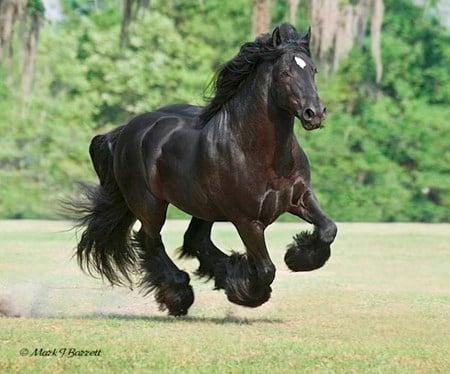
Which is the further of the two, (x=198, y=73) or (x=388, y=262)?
(x=198, y=73)

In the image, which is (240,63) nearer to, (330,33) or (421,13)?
(330,33)

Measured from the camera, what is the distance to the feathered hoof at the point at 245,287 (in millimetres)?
8547

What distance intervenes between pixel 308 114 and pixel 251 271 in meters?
1.42

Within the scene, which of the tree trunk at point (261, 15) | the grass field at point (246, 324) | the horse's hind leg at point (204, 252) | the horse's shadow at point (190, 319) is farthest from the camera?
the tree trunk at point (261, 15)

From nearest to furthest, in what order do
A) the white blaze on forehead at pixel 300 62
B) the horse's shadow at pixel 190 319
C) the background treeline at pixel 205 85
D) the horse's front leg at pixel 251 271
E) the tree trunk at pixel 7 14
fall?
the white blaze on forehead at pixel 300 62 → the horse's front leg at pixel 251 271 → the horse's shadow at pixel 190 319 → the tree trunk at pixel 7 14 → the background treeline at pixel 205 85

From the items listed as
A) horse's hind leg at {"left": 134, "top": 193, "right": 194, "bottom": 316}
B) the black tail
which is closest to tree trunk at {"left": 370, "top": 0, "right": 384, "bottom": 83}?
the black tail

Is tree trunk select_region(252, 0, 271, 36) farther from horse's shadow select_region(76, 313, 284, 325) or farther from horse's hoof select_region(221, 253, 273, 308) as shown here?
horse's hoof select_region(221, 253, 273, 308)

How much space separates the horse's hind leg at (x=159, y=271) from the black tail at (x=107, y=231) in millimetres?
325

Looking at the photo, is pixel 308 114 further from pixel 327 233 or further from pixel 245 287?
pixel 245 287

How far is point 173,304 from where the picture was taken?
9.38 metres

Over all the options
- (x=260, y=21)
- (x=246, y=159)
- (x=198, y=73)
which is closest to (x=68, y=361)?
(x=246, y=159)

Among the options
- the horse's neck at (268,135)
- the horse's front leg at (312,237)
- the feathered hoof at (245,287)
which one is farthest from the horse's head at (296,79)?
the feathered hoof at (245,287)

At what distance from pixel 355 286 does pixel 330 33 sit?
13.2m

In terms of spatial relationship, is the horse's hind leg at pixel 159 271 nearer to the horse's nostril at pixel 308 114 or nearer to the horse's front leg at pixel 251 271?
the horse's front leg at pixel 251 271
